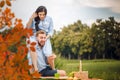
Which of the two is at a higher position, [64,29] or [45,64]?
[64,29]

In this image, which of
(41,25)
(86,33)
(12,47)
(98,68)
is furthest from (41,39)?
(98,68)

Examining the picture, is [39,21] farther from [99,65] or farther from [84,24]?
[99,65]

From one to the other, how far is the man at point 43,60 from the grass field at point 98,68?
0.32 feet

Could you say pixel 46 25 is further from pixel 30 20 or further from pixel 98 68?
pixel 98 68

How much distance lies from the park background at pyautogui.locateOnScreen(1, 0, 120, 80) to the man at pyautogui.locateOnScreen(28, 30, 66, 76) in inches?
2.6

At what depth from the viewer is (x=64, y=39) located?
14.7 ft

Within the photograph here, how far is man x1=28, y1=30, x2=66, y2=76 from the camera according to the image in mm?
4406

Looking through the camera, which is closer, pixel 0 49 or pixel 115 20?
pixel 0 49

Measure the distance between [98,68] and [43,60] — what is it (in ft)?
1.76

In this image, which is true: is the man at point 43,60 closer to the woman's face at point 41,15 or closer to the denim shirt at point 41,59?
the denim shirt at point 41,59

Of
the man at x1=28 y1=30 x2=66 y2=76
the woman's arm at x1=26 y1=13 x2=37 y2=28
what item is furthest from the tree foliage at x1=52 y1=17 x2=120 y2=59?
the woman's arm at x1=26 y1=13 x2=37 y2=28

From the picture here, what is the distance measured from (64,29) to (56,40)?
0.13 metres

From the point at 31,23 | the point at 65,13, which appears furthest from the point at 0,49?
the point at 65,13

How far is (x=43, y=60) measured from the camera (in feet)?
14.5
